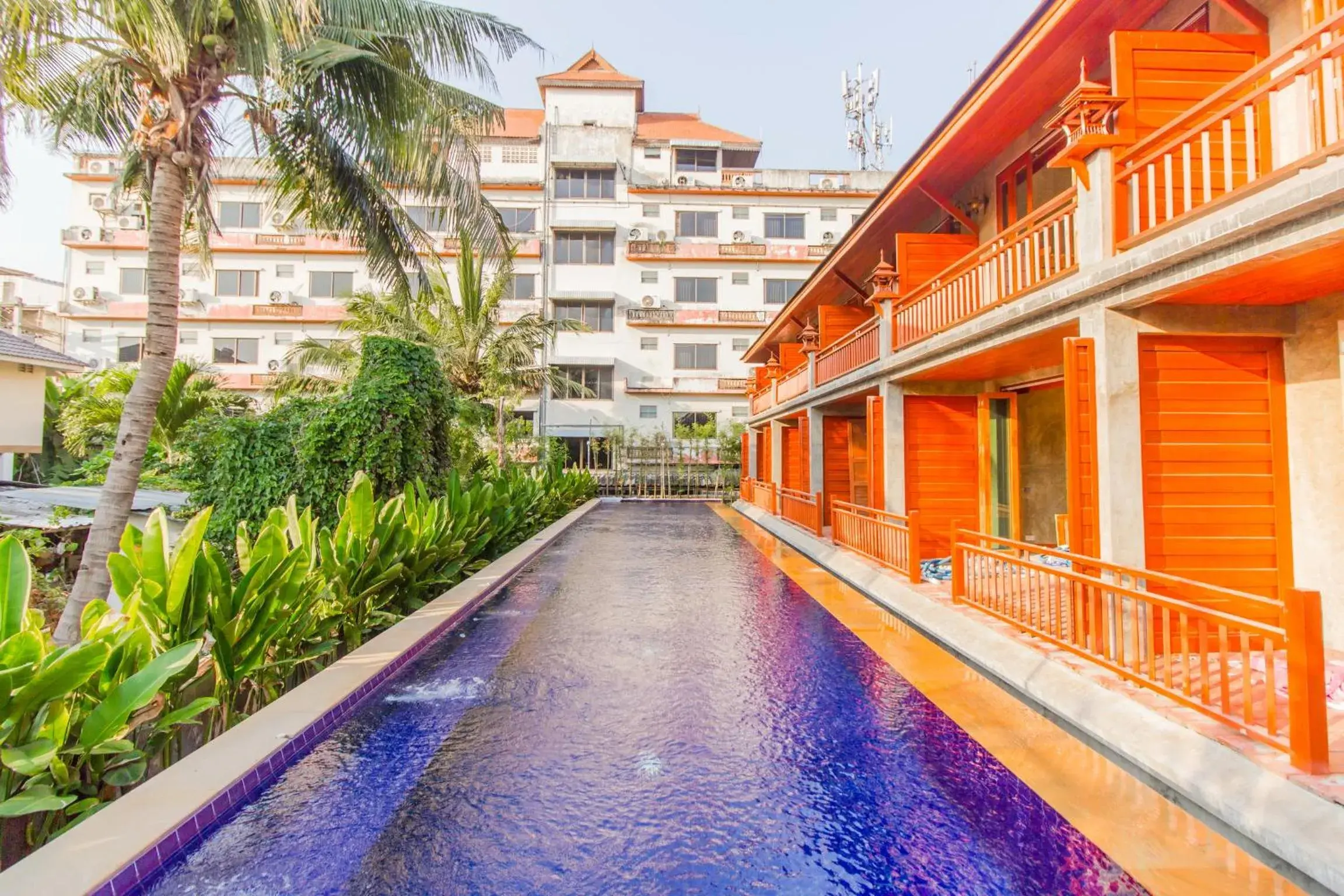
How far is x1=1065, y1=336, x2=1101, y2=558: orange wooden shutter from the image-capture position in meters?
5.12

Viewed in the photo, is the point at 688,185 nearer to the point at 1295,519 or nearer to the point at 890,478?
the point at 890,478

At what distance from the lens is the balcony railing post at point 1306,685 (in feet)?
9.73

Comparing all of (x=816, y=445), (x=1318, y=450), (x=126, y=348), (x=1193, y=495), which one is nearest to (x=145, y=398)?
(x=1193, y=495)

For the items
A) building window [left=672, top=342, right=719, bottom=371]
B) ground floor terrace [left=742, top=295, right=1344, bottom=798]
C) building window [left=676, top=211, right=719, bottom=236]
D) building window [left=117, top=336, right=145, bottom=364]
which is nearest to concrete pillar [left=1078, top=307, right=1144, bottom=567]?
ground floor terrace [left=742, top=295, right=1344, bottom=798]

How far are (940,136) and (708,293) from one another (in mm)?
25206

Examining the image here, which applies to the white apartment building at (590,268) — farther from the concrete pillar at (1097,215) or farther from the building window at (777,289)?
the concrete pillar at (1097,215)

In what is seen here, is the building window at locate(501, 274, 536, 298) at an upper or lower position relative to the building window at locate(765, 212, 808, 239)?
lower

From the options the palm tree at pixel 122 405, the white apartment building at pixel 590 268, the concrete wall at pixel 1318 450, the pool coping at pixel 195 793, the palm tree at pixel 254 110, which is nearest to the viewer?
the pool coping at pixel 195 793

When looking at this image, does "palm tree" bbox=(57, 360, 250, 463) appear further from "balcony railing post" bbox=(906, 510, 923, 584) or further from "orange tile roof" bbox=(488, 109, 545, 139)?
"orange tile roof" bbox=(488, 109, 545, 139)

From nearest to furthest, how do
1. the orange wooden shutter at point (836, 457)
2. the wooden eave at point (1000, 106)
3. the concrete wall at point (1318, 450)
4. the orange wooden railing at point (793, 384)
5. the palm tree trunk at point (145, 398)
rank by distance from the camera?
the concrete wall at point (1318, 450), the palm tree trunk at point (145, 398), the wooden eave at point (1000, 106), the orange wooden railing at point (793, 384), the orange wooden shutter at point (836, 457)

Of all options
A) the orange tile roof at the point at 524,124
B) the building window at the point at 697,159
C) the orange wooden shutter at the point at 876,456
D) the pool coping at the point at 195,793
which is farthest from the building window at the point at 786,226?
the pool coping at the point at 195,793

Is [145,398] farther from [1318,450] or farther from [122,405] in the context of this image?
[1318,450]

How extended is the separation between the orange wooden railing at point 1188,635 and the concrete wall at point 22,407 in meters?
16.6

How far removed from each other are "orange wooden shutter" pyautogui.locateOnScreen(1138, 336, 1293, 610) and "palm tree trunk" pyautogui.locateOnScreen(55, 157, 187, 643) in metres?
7.75
